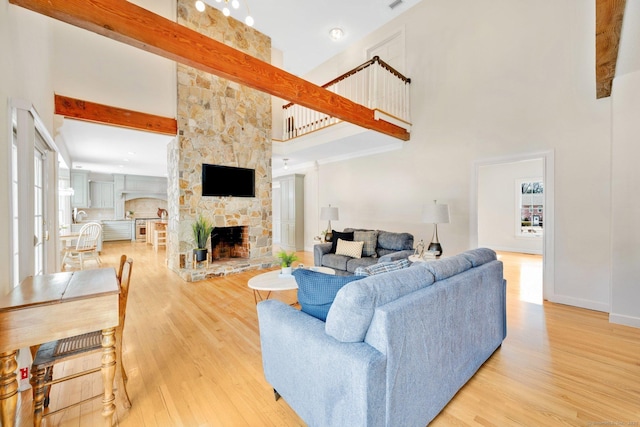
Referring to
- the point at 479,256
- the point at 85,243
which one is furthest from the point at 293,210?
the point at 479,256

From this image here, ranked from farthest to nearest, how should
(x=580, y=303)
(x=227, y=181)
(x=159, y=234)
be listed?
(x=159, y=234), (x=227, y=181), (x=580, y=303)

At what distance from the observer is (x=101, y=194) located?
9.15 m

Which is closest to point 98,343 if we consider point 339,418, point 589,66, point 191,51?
point 339,418

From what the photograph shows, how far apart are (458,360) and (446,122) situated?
4.00m

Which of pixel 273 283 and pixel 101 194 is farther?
pixel 101 194

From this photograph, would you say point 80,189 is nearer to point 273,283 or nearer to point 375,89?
point 273,283

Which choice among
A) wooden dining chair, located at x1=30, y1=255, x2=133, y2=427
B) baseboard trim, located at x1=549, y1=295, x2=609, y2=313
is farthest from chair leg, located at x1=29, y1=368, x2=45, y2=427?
baseboard trim, located at x1=549, y1=295, x2=609, y2=313

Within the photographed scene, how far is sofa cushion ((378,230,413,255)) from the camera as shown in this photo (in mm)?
4262

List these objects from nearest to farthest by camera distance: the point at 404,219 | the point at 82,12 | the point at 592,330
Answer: the point at 82,12 → the point at 592,330 → the point at 404,219

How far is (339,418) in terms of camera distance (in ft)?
3.98

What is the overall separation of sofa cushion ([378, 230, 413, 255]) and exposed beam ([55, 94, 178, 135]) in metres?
3.98

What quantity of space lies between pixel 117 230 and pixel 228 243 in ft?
19.7

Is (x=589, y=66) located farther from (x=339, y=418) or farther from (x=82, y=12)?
(x=82, y=12)

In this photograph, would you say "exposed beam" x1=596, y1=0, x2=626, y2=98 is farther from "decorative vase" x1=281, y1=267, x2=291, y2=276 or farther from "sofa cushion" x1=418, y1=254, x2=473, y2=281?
"decorative vase" x1=281, y1=267, x2=291, y2=276
